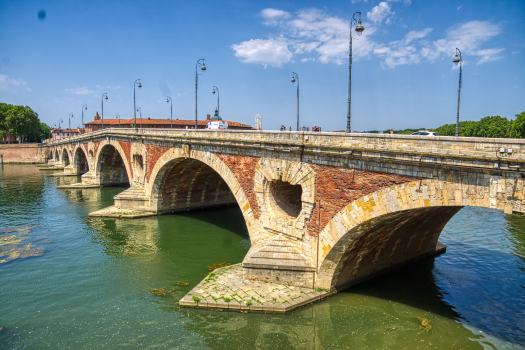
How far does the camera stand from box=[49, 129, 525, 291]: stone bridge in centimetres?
859

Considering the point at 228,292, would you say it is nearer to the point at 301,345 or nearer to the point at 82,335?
the point at 301,345

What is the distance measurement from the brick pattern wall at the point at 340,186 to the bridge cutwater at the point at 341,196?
33 millimetres

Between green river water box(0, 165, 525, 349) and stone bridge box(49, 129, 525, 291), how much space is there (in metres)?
1.45

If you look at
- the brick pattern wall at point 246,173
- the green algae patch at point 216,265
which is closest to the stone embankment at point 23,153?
the green algae patch at point 216,265

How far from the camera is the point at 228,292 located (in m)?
13.0

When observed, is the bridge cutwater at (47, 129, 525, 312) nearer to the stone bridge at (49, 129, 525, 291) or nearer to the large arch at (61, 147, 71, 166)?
the stone bridge at (49, 129, 525, 291)

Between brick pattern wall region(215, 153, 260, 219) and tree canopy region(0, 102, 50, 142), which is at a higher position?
tree canopy region(0, 102, 50, 142)

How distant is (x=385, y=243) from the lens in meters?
13.9

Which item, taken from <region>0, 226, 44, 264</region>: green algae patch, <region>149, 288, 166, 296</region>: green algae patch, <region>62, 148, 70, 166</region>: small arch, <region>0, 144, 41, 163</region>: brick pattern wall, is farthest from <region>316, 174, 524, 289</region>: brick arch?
<region>0, 144, 41, 163</region>: brick pattern wall

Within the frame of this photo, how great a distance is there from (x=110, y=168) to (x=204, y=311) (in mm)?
34672

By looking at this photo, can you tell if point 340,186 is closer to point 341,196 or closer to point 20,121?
point 341,196

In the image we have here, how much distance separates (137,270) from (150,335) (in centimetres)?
595

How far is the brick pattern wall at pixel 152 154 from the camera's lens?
81.7 feet

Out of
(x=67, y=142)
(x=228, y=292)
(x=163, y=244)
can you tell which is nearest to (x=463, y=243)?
(x=228, y=292)
